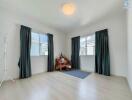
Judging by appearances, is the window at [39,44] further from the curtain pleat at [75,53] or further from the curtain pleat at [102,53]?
the curtain pleat at [102,53]

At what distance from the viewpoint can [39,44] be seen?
4406mm

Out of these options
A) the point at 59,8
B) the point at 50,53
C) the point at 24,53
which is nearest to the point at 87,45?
the point at 50,53

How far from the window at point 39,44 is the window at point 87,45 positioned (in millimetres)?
2046

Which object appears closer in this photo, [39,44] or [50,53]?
[39,44]

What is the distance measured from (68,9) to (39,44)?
2237 mm

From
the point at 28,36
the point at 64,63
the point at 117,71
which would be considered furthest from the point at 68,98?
the point at 64,63

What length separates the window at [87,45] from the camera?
4.50 meters

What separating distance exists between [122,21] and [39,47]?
382cm

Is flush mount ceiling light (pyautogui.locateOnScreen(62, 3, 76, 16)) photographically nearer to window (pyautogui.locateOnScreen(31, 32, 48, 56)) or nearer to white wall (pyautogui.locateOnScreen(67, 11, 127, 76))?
→ white wall (pyautogui.locateOnScreen(67, 11, 127, 76))

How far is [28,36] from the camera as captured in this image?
3.68 meters

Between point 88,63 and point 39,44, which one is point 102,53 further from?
point 39,44

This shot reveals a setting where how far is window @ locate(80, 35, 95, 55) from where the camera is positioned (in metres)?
4.50

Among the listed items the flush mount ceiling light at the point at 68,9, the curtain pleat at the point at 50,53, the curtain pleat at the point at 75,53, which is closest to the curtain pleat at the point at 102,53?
the curtain pleat at the point at 75,53

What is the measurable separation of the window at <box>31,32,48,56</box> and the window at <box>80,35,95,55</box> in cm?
205
